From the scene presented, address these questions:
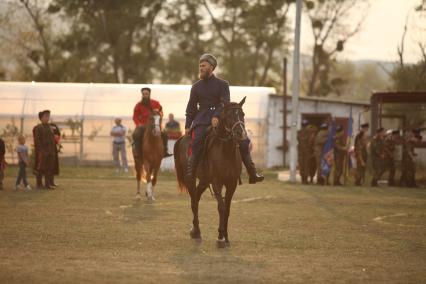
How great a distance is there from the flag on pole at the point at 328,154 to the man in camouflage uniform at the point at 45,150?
8842 mm

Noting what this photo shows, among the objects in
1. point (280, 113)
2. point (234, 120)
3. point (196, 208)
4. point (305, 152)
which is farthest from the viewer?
point (280, 113)

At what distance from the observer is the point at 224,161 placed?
13.2 metres

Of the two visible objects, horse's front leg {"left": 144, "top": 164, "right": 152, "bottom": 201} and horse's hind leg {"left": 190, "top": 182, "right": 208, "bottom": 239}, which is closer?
horse's hind leg {"left": 190, "top": 182, "right": 208, "bottom": 239}

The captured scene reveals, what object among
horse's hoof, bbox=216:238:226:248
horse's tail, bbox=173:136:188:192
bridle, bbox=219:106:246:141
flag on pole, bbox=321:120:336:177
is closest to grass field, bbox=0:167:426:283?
horse's hoof, bbox=216:238:226:248

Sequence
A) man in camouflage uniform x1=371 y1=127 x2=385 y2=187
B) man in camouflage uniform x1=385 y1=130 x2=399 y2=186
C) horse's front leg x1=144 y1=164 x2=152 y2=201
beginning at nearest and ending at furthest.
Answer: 1. horse's front leg x1=144 y1=164 x2=152 y2=201
2. man in camouflage uniform x1=371 y1=127 x2=385 y2=187
3. man in camouflage uniform x1=385 y1=130 x2=399 y2=186

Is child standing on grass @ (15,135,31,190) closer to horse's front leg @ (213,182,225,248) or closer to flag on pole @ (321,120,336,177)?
flag on pole @ (321,120,336,177)

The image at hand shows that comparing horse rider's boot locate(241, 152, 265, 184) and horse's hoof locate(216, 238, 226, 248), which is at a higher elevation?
horse rider's boot locate(241, 152, 265, 184)

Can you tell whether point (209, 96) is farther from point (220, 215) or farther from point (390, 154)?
point (390, 154)

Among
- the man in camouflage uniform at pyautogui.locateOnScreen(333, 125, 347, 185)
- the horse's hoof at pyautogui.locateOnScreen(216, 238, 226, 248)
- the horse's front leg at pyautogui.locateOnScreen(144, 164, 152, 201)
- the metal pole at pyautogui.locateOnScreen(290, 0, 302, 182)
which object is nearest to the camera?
the horse's hoof at pyautogui.locateOnScreen(216, 238, 226, 248)

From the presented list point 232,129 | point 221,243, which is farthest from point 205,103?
point 221,243

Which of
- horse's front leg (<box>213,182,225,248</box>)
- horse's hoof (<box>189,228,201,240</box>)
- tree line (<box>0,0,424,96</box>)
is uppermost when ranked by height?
tree line (<box>0,0,424,96</box>)

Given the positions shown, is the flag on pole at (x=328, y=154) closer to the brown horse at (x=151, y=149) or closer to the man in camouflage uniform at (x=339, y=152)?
the man in camouflage uniform at (x=339, y=152)

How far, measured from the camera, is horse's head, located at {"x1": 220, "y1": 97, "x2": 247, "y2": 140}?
41.3ft

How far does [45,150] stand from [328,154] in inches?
359
